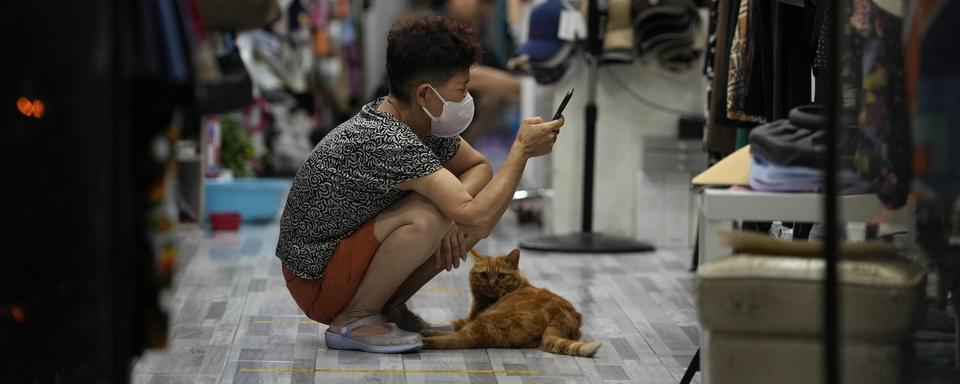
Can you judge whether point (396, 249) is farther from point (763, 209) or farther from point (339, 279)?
point (763, 209)

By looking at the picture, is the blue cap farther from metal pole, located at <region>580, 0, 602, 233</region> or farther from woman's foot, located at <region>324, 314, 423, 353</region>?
woman's foot, located at <region>324, 314, 423, 353</region>

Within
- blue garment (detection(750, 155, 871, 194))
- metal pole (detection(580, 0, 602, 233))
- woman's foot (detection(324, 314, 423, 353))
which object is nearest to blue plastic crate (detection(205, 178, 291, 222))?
metal pole (detection(580, 0, 602, 233))

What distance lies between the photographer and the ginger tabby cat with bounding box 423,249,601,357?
3234mm

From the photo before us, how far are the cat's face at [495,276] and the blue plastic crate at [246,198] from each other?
111 inches

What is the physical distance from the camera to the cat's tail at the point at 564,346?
3.16m

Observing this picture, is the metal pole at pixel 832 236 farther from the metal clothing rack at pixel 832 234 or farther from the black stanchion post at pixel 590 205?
the black stanchion post at pixel 590 205

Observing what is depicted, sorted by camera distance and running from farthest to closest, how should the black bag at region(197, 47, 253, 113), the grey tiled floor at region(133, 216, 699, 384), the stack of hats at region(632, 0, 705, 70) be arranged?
the stack of hats at region(632, 0, 705, 70)
the black bag at region(197, 47, 253, 113)
the grey tiled floor at region(133, 216, 699, 384)

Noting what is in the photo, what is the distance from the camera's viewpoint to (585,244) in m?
5.40

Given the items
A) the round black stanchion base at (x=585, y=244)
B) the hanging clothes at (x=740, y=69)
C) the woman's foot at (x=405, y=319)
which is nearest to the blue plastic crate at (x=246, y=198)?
the round black stanchion base at (x=585, y=244)

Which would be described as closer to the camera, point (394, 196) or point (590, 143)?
point (394, 196)

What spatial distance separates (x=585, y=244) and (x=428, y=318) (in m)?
1.77

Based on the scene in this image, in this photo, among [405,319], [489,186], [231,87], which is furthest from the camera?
[231,87]

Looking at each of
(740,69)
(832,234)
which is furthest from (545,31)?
(832,234)

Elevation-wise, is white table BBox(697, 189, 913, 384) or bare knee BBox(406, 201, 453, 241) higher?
white table BBox(697, 189, 913, 384)
